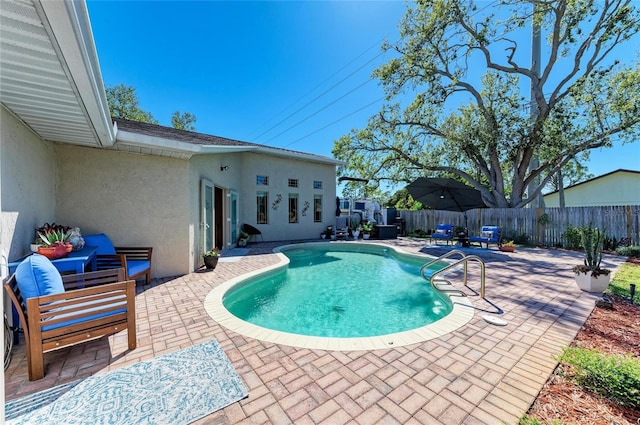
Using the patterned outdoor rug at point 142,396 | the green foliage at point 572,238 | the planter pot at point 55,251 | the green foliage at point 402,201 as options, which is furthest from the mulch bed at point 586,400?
the green foliage at point 402,201

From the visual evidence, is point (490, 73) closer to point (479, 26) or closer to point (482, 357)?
point (479, 26)

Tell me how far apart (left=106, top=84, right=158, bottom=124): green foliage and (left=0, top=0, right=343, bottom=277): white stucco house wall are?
49.0 feet

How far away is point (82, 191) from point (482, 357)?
7484 mm

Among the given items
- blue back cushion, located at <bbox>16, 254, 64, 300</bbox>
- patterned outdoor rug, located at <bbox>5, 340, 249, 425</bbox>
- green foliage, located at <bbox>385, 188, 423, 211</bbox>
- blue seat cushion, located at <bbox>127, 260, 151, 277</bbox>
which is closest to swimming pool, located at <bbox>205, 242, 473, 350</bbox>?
patterned outdoor rug, located at <bbox>5, 340, 249, 425</bbox>

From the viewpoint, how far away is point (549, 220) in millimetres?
11633

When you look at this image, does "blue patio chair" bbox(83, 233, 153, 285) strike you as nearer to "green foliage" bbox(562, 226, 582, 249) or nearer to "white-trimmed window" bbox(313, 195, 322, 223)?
"white-trimmed window" bbox(313, 195, 322, 223)

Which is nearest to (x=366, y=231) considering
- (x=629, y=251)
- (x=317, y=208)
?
(x=317, y=208)

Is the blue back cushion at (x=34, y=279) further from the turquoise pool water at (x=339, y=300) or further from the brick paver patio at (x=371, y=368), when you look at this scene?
the turquoise pool water at (x=339, y=300)

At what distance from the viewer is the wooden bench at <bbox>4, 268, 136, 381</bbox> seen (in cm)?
238

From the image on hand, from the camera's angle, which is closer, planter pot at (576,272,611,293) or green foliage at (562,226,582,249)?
planter pot at (576,272,611,293)

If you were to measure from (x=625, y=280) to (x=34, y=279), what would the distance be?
10333mm

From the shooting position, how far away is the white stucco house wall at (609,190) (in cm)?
2014

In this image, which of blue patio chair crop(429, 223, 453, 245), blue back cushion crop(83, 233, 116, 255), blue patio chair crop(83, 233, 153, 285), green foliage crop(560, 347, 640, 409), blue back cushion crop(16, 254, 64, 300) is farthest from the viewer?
blue patio chair crop(429, 223, 453, 245)

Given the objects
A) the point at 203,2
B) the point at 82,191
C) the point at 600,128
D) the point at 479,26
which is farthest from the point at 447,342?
the point at 479,26
